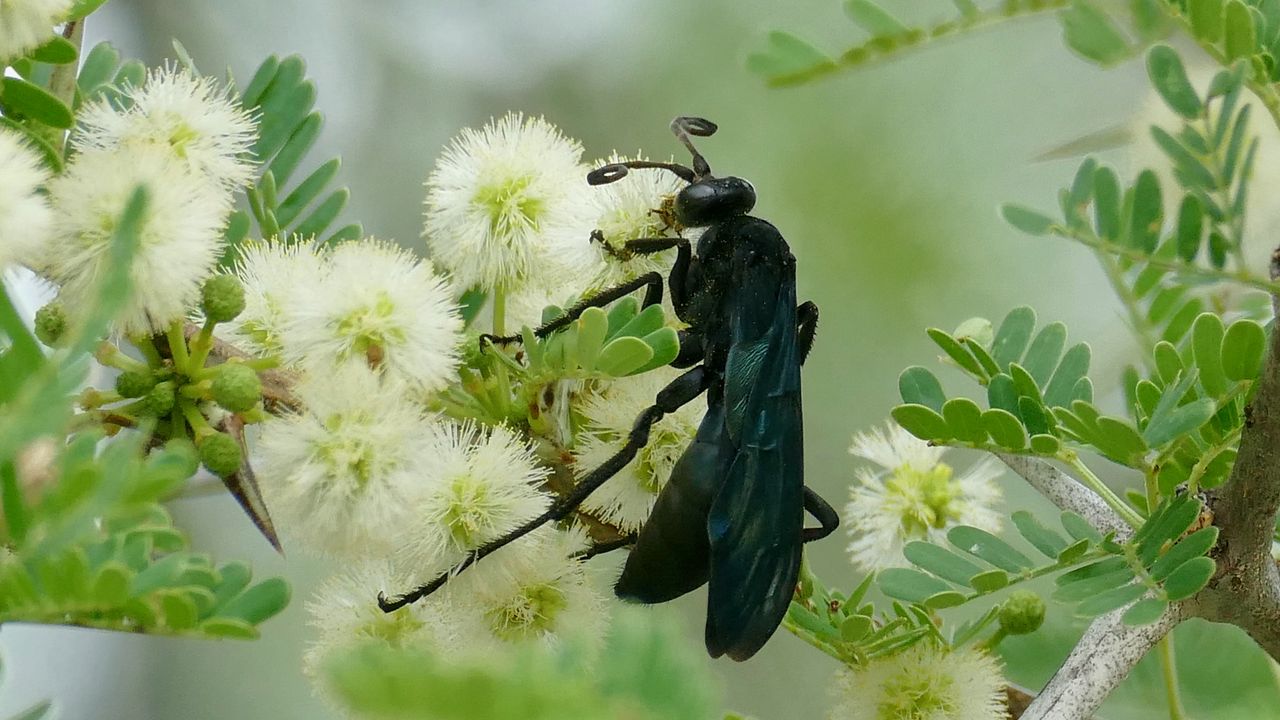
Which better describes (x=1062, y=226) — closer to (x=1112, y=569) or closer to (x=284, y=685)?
(x=1112, y=569)

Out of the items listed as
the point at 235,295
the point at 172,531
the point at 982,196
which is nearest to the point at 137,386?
the point at 235,295

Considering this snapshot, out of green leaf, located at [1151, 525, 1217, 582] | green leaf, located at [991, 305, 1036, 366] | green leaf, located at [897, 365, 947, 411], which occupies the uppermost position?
green leaf, located at [991, 305, 1036, 366]

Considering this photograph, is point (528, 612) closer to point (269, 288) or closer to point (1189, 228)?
point (269, 288)

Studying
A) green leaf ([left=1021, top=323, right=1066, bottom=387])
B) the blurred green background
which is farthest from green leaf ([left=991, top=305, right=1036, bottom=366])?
the blurred green background

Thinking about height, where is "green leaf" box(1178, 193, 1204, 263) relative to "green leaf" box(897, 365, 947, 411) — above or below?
above

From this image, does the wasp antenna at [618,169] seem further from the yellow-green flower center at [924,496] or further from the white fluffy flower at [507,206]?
the yellow-green flower center at [924,496]

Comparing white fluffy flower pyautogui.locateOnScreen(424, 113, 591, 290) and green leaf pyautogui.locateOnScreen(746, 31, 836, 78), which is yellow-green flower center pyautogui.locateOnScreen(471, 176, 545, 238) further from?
green leaf pyautogui.locateOnScreen(746, 31, 836, 78)

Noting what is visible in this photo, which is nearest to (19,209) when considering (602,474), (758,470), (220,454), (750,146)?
(220,454)
